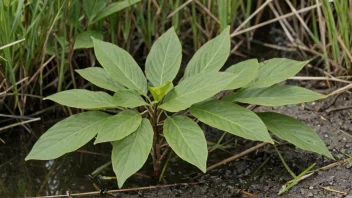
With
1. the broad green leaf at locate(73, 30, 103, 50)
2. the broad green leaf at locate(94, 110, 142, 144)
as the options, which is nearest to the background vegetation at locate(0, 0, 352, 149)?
the broad green leaf at locate(73, 30, 103, 50)

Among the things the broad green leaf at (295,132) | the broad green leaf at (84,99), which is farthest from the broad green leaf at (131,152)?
the broad green leaf at (295,132)

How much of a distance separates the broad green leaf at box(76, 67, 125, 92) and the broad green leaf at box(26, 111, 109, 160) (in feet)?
0.28

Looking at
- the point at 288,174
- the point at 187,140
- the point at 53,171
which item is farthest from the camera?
the point at 53,171

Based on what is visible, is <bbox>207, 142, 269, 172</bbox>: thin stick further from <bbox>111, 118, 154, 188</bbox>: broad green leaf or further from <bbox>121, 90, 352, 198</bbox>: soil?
<bbox>111, 118, 154, 188</bbox>: broad green leaf

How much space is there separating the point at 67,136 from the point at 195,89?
→ 37 centimetres

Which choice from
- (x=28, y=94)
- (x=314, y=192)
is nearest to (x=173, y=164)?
(x=314, y=192)

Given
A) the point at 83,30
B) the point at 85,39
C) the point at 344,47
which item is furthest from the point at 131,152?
the point at 344,47

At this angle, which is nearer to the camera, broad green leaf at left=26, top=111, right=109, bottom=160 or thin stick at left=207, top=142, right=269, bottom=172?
broad green leaf at left=26, top=111, right=109, bottom=160

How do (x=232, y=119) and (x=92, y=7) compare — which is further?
(x=92, y=7)

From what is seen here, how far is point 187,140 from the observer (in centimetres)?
137

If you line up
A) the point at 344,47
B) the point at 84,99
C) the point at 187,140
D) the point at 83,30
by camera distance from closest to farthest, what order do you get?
the point at 187,140 → the point at 84,99 → the point at 344,47 → the point at 83,30

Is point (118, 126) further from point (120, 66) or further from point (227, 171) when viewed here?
point (227, 171)

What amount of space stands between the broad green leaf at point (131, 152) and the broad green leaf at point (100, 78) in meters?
0.17

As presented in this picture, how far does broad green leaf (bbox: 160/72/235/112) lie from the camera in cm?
138
